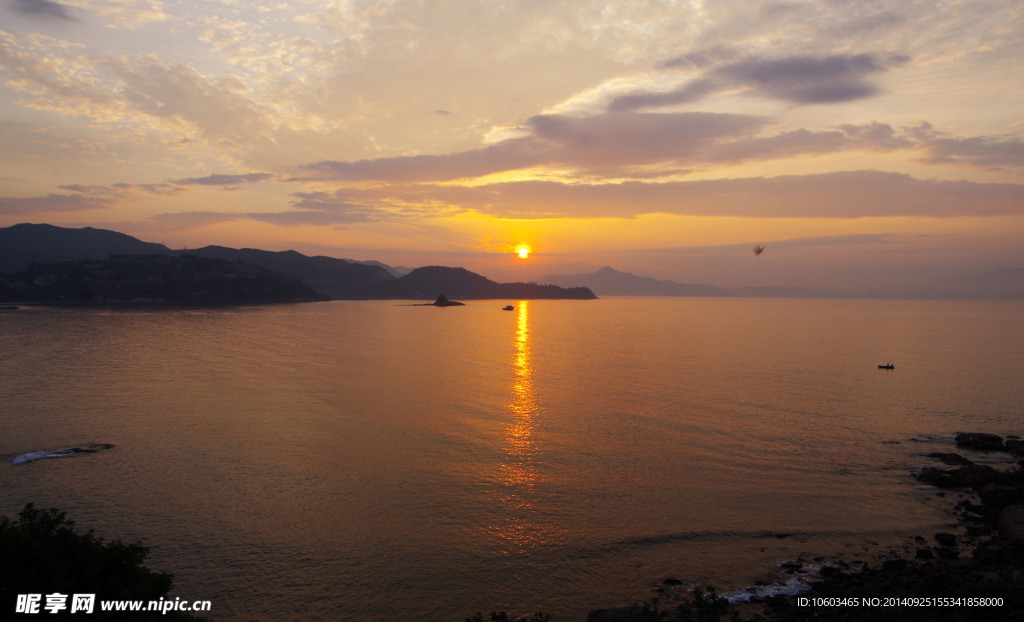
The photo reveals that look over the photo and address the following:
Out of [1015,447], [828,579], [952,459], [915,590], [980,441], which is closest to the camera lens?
[915,590]

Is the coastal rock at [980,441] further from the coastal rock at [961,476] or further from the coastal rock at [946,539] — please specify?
the coastal rock at [946,539]

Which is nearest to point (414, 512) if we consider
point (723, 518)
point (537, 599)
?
point (537, 599)

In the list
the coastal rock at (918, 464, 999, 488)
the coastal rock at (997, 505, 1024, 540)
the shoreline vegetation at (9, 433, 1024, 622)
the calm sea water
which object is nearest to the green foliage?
the shoreline vegetation at (9, 433, 1024, 622)

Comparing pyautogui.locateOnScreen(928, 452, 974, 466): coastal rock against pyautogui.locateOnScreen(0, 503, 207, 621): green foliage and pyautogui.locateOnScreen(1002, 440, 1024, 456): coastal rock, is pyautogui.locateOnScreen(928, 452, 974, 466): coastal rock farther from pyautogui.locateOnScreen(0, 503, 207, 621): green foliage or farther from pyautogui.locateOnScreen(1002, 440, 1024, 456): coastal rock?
pyautogui.locateOnScreen(0, 503, 207, 621): green foliage

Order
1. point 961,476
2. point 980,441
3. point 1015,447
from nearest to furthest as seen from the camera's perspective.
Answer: point 961,476, point 1015,447, point 980,441

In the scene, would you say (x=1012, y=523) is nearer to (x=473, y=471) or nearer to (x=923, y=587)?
(x=923, y=587)

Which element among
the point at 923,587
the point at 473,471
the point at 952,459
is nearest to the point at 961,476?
the point at 952,459
